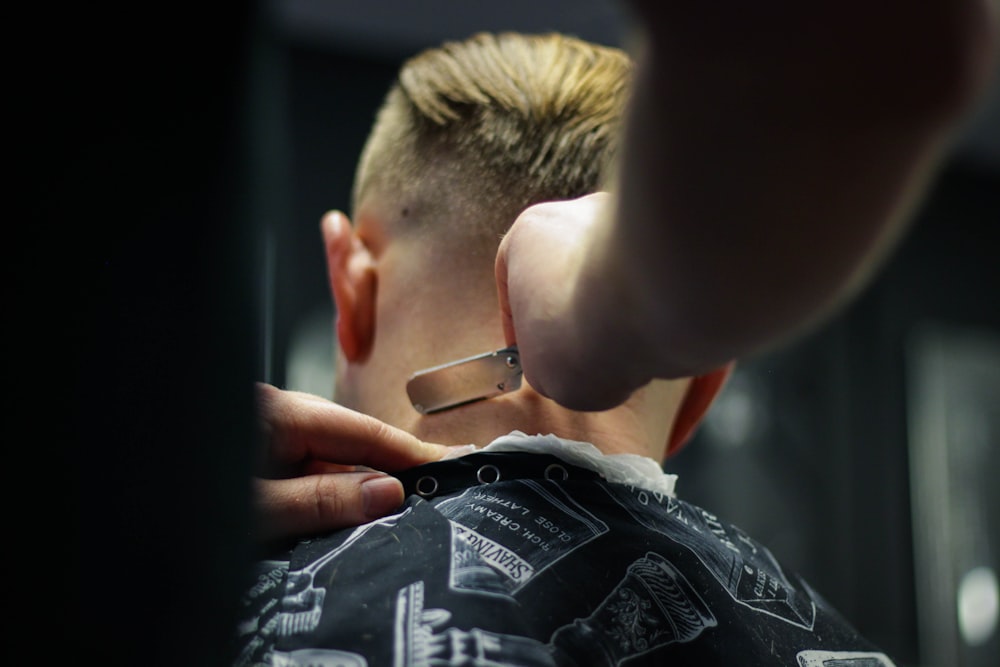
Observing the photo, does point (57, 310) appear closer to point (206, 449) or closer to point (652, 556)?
point (206, 449)

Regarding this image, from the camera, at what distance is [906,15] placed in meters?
0.39

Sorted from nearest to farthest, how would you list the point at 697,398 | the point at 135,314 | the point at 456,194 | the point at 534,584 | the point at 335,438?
the point at 135,314 < the point at 534,584 < the point at 335,438 < the point at 456,194 < the point at 697,398

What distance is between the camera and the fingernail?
73cm

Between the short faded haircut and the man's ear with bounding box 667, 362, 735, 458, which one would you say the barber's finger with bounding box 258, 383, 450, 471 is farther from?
the man's ear with bounding box 667, 362, 735, 458

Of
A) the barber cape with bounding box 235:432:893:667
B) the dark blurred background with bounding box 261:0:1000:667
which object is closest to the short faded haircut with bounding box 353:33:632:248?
the barber cape with bounding box 235:432:893:667

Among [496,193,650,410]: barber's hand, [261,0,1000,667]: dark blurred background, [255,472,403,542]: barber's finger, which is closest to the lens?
[496,193,650,410]: barber's hand

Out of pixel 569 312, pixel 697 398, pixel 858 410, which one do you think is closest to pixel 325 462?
pixel 569 312

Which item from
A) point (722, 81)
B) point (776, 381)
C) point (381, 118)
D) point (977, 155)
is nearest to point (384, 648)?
point (722, 81)

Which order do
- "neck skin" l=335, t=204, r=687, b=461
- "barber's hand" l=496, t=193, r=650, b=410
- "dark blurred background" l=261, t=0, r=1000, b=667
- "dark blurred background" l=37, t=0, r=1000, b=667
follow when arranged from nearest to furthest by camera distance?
"dark blurred background" l=37, t=0, r=1000, b=667 < "barber's hand" l=496, t=193, r=650, b=410 < "neck skin" l=335, t=204, r=687, b=461 < "dark blurred background" l=261, t=0, r=1000, b=667

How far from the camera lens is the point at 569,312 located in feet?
1.80

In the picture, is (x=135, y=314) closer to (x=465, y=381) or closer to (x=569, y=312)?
(x=569, y=312)

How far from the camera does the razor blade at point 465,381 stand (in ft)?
2.54

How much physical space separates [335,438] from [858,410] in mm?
2700

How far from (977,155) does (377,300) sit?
3.07 metres
